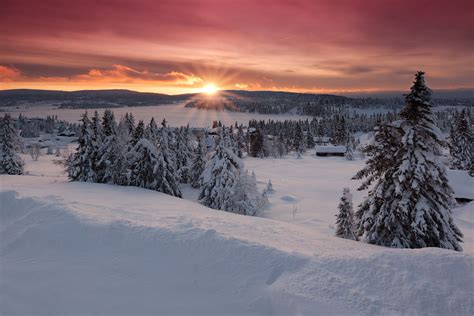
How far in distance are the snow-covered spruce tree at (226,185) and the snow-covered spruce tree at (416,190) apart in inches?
605

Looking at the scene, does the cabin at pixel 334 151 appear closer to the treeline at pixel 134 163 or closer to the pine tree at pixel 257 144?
the pine tree at pixel 257 144

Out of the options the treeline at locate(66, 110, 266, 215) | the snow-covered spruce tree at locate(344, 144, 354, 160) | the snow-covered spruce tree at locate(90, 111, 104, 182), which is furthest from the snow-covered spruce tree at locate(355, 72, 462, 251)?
the snow-covered spruce tree at locate(344, 144, 354, 160)

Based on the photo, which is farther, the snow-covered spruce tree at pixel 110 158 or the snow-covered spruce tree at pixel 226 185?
the snow-covered spruce tree at pixel 110 158

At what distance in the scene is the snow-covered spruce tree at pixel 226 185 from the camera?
29.3 meters

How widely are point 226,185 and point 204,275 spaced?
2131cm

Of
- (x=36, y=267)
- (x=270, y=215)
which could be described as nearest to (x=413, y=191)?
(x=36, y=267)

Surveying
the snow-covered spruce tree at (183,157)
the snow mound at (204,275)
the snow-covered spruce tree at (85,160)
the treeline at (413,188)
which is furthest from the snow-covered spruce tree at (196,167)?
the snow mound at (204,275)

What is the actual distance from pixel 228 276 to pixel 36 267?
5.13 m

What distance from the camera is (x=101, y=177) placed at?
115ft

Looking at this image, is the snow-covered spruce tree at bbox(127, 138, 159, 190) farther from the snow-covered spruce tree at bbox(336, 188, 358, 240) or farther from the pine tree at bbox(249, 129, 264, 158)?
the pine tree at bbox(249, 129, 264, 158)

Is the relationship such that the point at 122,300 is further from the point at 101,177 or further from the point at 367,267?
the point at 101,177

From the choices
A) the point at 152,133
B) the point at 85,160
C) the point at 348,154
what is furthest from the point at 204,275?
the point at 348,154

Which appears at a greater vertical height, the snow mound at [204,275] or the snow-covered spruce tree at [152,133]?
the snow-covered spruce tree at [152,133]

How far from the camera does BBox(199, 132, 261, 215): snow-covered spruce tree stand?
96.0ft
